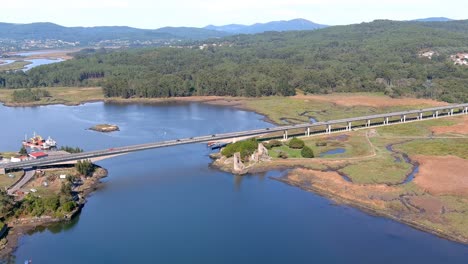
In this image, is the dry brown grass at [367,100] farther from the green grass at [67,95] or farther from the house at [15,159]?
the house at [15,159]

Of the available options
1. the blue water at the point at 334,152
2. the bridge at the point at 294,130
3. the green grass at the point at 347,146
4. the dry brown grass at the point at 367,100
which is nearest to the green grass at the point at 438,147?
the green grass at the point at 347,146

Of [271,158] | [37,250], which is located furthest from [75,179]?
[271,158]

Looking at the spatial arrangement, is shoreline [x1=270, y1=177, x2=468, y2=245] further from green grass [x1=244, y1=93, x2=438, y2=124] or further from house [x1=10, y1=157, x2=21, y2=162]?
green grass [x1=244, y1=93, x2=438, y2=124]

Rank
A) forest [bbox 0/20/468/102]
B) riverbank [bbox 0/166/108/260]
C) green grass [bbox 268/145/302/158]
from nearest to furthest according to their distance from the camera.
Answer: riverbank [bbox 0/166/108/260]
green grass [bbox 268/145/302/158]
forest [bbox 0/20/468/102]

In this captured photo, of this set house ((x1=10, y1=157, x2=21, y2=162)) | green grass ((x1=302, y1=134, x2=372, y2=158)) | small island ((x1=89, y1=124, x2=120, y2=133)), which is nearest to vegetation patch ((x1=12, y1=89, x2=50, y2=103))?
small island ((x1=89, y1=124, x2=120, y2=133))

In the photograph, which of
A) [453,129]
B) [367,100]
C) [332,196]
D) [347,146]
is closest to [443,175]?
[332,196]

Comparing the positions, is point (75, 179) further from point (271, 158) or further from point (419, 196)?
point (419, 196)

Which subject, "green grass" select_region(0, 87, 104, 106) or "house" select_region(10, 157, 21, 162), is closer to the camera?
"house" select_region(10, 157, 21, 162)

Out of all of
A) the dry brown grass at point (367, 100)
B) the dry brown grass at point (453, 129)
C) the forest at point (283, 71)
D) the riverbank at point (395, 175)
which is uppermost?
the forest at point (283, 71)
